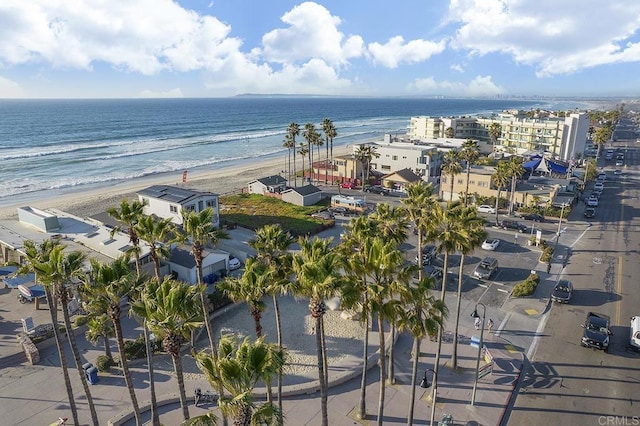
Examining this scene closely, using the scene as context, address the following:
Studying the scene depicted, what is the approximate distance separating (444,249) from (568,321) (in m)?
17.0

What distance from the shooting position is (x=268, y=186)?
73375 millimetres

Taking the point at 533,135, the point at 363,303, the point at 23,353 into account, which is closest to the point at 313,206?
the point at 23,353

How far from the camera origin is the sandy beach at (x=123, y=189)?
7119 centimetres

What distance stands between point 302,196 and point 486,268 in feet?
110

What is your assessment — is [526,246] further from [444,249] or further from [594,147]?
[594,147]

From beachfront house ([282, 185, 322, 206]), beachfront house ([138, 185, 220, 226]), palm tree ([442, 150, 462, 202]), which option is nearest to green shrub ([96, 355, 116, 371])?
Result: beachfront house ([138, 185, 220, 226])

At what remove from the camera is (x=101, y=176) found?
98562 millimetres

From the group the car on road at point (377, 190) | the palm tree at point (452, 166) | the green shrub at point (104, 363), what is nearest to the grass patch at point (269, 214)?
the car on road at point (377, 190)

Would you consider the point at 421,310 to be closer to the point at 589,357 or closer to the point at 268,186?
the point at 589,357

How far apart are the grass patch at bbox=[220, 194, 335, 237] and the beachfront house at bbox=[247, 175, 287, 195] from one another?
1627 millimetres

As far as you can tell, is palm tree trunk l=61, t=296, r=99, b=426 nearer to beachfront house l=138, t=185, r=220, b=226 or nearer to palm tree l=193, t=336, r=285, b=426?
palm tree l=193, t=336, r=285, b=426

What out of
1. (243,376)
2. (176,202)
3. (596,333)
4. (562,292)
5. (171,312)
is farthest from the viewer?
(176,202)

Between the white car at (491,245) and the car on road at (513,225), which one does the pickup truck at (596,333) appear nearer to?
the white car at (491,245)

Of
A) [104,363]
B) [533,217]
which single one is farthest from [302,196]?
[104,363]
